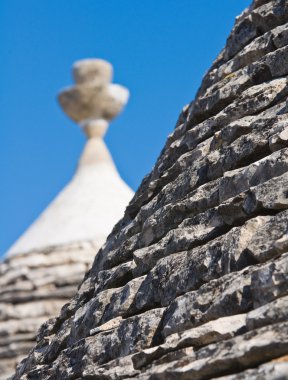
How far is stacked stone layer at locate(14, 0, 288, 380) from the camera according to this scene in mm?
3367

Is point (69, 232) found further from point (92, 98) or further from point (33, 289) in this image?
point (92, 98)

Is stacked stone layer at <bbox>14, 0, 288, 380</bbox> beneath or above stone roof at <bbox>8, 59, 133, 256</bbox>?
beneath

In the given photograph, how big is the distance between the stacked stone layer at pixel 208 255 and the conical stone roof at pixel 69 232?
9646 millimetres

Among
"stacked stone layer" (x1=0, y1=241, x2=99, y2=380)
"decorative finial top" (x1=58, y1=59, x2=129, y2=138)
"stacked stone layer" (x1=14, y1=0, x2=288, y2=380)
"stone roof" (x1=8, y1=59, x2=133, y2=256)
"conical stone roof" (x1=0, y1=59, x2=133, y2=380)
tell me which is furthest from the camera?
"decorative finial top" (x1=58, y1=59, x2=129, y2=138)

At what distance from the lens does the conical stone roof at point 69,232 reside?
15.3 m

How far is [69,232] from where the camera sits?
16.3 metres

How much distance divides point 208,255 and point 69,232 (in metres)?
12.5

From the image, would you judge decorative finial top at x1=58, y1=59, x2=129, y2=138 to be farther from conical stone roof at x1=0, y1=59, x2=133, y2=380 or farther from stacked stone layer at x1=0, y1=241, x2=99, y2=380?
stacked stone layer at x1=0, y1=241, x2=99, y2=380

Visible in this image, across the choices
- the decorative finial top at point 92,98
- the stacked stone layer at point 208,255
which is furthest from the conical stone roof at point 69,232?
the stacked stone layer at point 208,255

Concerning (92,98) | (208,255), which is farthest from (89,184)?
(208,255)

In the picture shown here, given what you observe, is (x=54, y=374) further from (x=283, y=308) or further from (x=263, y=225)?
(x=283, y=308)

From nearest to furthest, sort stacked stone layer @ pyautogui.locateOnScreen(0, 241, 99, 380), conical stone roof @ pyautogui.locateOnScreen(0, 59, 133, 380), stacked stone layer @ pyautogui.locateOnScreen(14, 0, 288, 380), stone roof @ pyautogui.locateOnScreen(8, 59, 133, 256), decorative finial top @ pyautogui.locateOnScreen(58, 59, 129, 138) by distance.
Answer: stacked stone layer @ pyautogui.locateOnScreen(14, 0, 288, 380) < stacked stone layer @ pyautogui.locateOnScreen(0, 241, 99, 380) < conical stone roof @ pyautogui.locateOnScreen(0, 59, 133, 380) < stone roof @ pyautogui.locateOnScreen(8, 59, 133, 256) < decorative finial top @ pyautogui.locateOnScreen(58, 59, 129, 138)

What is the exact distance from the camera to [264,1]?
5.72 m

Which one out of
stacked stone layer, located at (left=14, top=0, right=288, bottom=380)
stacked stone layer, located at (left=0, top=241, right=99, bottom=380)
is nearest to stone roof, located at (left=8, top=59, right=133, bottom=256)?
stacked stone layer, located at (left=0, top=241, right=99, bottom=380)
